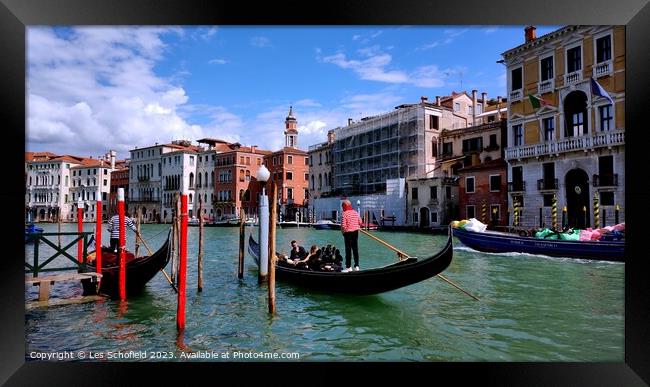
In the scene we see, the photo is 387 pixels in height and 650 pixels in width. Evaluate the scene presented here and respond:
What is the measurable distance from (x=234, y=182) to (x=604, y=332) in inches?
635

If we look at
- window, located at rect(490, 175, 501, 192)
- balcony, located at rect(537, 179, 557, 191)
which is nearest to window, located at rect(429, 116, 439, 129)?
window, located at rect(490, 175, 501, 192)

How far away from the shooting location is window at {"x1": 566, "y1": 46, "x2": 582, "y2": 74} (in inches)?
334

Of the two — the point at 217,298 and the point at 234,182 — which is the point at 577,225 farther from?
the point at 234,182

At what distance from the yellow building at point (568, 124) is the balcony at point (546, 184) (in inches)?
0.8

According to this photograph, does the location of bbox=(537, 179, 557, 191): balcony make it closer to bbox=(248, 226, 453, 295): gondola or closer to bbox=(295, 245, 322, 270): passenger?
bbox=(295, 245, 322, 270): passenger

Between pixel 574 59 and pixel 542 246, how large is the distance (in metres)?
4.03

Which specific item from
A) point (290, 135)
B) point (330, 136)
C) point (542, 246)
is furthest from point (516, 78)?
point (290, 135)

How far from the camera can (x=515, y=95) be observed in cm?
1021

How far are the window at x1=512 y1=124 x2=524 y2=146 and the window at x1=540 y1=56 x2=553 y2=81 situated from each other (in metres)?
1.36

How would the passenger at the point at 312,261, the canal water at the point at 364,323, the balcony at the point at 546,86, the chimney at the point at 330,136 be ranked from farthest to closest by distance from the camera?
the chimney at the point at 330,136 → the balcony at the point at 546,86 → the passenger at the point at 312,261 → the canal water at the point at 364,323

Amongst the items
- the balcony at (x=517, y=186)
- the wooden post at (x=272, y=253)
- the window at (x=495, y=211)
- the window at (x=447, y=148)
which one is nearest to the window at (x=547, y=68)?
the balcony at (x=517, y=186)

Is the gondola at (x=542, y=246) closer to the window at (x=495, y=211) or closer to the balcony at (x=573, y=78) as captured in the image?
the window at (x=495, y=211)

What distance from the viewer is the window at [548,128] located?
9540 mm
